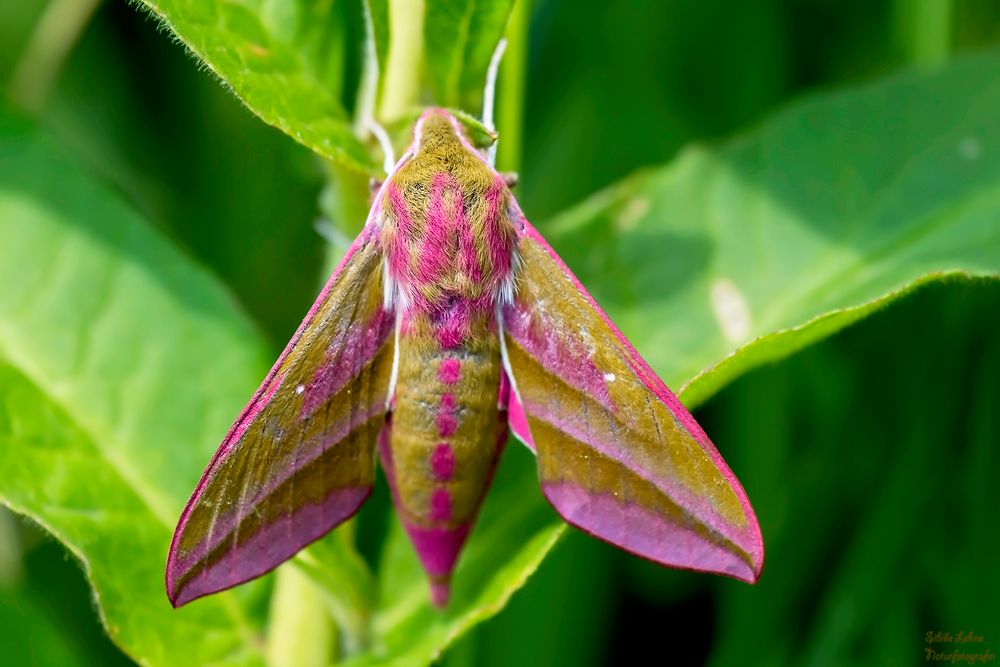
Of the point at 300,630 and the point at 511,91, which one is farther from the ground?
the point at 511,91

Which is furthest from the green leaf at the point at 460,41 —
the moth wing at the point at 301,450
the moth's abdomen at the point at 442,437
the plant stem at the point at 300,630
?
the plant stem at the point at 300,630

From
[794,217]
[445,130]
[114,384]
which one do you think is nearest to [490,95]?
[445,130]

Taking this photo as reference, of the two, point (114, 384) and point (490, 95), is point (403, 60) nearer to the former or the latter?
point (490, 95)

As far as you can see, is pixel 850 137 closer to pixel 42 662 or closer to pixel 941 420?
pixel 941 420

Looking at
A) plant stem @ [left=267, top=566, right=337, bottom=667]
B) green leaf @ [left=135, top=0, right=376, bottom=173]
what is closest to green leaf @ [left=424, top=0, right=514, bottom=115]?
green leaf @ [left=135, top=0, right=376, bottom=173]

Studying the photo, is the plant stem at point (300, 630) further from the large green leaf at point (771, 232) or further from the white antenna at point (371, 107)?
the white antenna at point (371, 107)

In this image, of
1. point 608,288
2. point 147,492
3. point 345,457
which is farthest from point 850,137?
point 147,492
